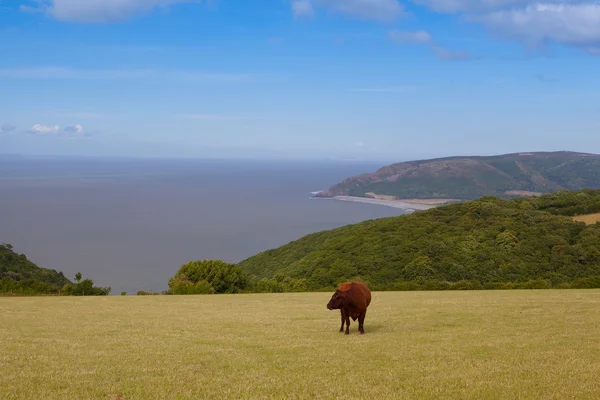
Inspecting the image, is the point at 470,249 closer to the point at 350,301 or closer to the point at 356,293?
the point at 356,293

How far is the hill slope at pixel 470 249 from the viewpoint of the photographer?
42969 mm

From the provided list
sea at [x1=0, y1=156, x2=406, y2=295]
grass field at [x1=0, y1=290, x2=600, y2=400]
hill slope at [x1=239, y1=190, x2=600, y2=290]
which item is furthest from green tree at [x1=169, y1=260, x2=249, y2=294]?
sea at [x1=0, y1=156, x2=406, y2=295]

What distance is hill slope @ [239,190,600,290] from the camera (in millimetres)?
42969

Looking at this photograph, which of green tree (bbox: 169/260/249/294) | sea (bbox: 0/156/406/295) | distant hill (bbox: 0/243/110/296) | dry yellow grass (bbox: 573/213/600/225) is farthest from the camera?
sea (bbox: 0/156/406/295)

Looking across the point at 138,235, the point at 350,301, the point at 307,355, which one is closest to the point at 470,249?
the point at 350,301

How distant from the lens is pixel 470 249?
47.7 metres

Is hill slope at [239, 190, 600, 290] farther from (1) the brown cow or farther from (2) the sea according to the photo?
(2) the sea

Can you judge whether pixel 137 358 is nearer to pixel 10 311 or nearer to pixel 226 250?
pixel 10 311

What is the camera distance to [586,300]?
65.4 feet

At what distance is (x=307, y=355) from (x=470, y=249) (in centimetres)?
4075

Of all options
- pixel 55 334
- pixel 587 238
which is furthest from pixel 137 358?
pixel 587 238

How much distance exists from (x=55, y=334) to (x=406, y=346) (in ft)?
30.2

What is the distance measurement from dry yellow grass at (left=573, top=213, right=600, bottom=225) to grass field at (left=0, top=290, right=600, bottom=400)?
42.3 metres

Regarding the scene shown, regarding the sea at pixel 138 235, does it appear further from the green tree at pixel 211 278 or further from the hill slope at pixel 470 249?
the green tree at pixel 211 278
